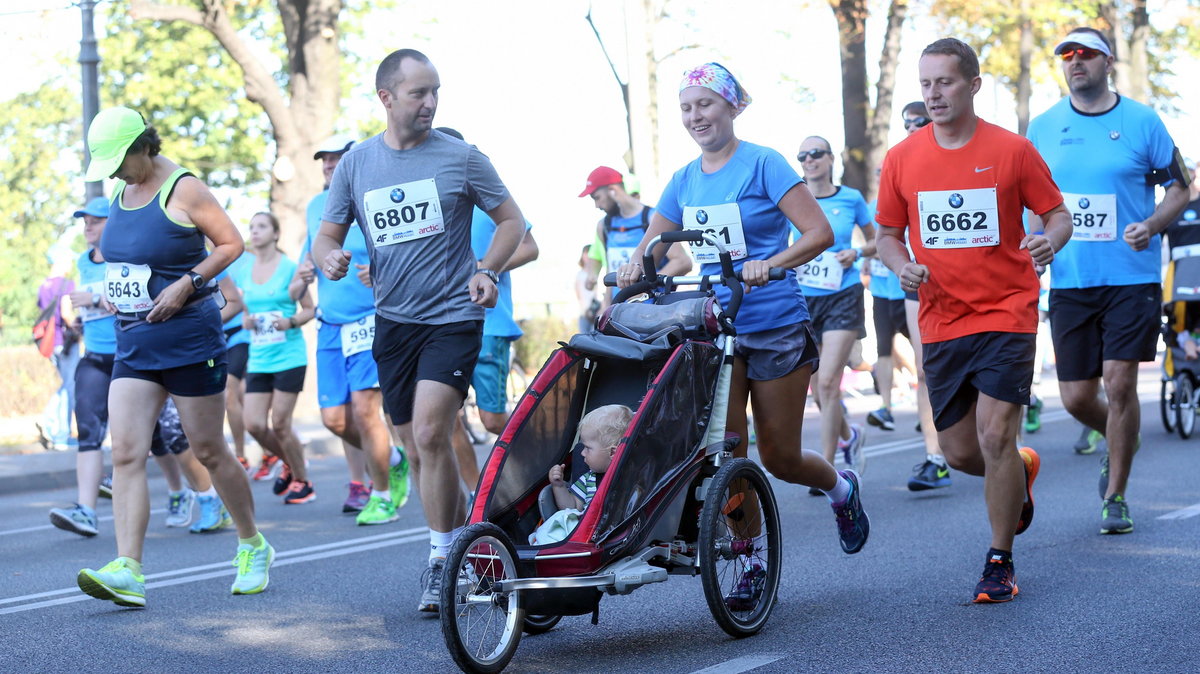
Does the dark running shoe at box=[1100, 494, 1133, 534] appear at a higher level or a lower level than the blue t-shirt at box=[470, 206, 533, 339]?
lower

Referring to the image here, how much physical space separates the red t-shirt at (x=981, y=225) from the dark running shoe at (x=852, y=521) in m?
0.73

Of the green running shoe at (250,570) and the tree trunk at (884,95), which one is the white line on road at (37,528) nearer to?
the green running shoe at (250,570)

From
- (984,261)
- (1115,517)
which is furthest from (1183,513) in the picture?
(984,261)

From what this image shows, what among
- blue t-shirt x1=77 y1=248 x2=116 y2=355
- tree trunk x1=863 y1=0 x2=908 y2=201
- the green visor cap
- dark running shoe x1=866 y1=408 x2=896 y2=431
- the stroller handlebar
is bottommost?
dark running shoe x1=866 y1=408 x2=896 y2=431

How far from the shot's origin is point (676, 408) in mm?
5043

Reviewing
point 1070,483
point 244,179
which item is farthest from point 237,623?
point 244,179

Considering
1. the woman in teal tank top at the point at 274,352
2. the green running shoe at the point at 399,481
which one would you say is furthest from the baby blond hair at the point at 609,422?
the woman in teal tank top at the point at 274,352

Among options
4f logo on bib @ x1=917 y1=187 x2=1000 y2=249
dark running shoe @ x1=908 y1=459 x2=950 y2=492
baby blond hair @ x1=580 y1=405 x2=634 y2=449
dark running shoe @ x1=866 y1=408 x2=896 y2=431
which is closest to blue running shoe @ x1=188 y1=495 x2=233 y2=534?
dark running shoe @ x1=908 y1=459 x2=950 y2=492

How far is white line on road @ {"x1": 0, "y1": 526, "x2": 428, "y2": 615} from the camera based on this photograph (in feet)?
22.3

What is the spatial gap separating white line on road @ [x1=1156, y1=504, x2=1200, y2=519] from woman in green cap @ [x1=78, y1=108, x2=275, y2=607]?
15.0 ft

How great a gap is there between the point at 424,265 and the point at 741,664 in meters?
1.99

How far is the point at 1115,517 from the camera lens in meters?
7.19

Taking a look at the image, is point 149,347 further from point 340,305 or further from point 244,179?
point 244,179

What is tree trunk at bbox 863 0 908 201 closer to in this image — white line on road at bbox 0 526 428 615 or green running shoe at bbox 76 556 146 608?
white line on road at bbox 0 526 428 615
